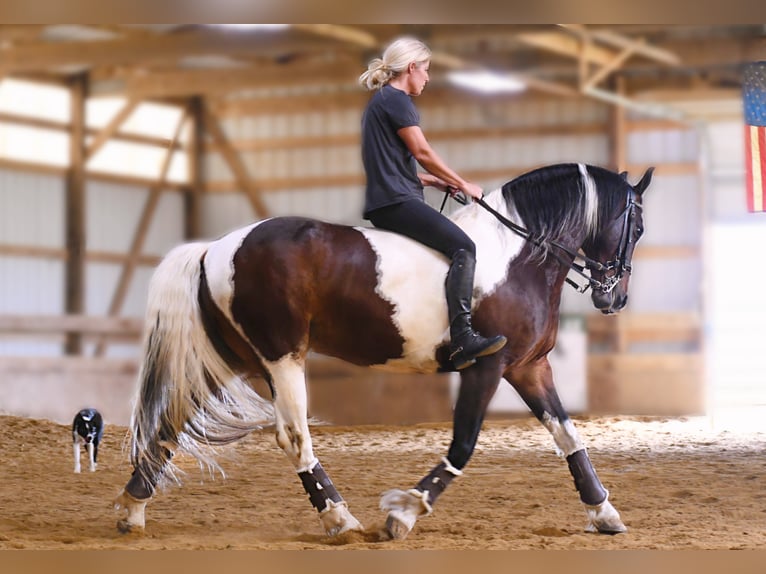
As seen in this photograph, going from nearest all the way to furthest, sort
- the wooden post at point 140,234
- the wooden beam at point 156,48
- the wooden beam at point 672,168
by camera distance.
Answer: the wooden beam at point 156,48 → the wooden beam at point 672,168 → the wooden post at point 140,234

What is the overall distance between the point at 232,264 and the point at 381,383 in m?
6.54

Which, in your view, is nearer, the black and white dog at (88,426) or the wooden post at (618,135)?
the black and white dog at (88,426)

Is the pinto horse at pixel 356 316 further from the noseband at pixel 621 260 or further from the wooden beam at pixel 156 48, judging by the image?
the wooden beam at pixel 156 48

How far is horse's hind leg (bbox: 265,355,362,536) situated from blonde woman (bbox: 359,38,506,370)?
0.60 meters

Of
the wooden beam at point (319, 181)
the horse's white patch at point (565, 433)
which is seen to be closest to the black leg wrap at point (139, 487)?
the horse's white patch at point (565, 433)

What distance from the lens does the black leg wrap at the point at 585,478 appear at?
406 centimetres

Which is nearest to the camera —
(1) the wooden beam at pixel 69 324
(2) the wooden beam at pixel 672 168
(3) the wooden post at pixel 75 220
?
(1) the wooden beam at pixel 69 324

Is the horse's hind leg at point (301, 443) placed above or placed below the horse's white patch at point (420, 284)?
below

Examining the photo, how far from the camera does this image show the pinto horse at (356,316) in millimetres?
3936

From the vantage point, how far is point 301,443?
395 centimetres

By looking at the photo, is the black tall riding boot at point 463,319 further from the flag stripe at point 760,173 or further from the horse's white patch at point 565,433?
the flag stripe at point 760,173

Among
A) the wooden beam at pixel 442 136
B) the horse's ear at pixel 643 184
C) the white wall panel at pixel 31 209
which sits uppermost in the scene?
the wooden beam at pixel 442 136

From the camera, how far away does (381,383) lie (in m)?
10.5

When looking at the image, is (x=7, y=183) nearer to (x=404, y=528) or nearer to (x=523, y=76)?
(x=523, y=76)
